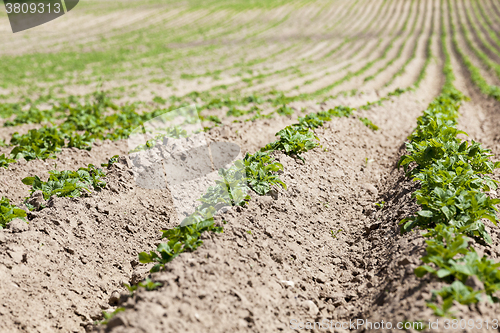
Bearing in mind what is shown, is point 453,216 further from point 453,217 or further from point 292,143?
point 292,143

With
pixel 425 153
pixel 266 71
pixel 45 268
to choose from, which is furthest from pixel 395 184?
pixel 266 71

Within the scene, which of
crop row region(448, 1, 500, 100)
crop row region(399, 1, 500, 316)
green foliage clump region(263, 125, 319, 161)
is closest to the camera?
crop row region(399, 1, 500, 316)

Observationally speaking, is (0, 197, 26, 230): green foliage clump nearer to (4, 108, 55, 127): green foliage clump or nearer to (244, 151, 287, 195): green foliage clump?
(244, 151, 287, 195): green foliage clump

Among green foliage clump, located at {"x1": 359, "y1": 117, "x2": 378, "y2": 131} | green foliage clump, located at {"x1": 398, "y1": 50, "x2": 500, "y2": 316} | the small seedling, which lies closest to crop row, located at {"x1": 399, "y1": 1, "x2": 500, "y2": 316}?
green foliage clump, located at {"x1": 398, "y1": 50, "x2": 500, "y2": 316}

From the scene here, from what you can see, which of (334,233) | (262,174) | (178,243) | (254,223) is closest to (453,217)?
(334,233)

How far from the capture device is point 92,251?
192 inches

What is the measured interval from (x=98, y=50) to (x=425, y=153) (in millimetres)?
26024

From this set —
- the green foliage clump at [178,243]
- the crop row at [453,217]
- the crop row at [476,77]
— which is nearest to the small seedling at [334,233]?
the crop row at [453,217]

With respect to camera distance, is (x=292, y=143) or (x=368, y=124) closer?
(x=292, y=143)

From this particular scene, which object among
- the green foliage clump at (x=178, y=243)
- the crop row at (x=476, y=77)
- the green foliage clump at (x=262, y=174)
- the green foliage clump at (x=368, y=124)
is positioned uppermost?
the green foliage clump at (x=262, y=174)

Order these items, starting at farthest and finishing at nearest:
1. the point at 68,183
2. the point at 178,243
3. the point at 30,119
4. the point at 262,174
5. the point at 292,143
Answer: the point at 30,119, the point at 292,143, the point at 68,183, the point at 262,174, the point at 178,243

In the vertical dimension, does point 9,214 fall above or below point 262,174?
above

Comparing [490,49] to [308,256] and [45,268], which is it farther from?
[45,268]

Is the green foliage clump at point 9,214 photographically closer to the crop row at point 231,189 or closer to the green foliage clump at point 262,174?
the crop row at point 231,189
